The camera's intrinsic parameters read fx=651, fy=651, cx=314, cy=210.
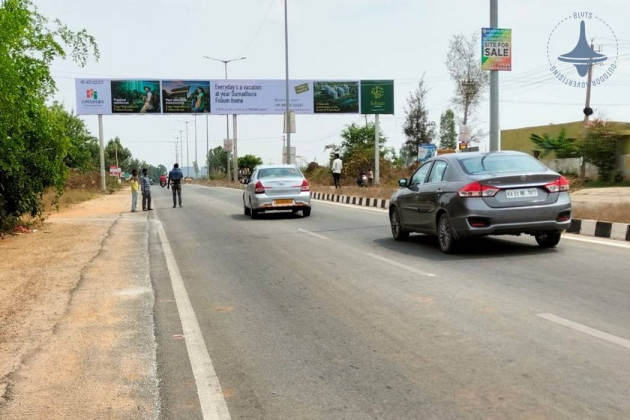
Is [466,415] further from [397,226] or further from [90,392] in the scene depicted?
[397,226]

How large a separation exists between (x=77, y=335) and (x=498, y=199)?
6.12 metres

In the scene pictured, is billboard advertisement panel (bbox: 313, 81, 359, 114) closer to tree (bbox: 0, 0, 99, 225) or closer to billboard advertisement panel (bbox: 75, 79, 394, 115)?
billboard advertisement panel (bbox: 75, 79, 394, 115)

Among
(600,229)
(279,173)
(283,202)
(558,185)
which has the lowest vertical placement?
(600,229)

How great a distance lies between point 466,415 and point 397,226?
8451 millimetres

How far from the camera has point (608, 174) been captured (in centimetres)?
3500

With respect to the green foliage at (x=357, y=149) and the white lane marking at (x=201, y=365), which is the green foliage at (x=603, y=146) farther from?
the white lane marking at (x=201, y=365)

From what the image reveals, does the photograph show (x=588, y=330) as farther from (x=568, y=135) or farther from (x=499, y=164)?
(x=568, y=135)

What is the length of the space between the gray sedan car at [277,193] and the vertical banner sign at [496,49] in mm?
5884

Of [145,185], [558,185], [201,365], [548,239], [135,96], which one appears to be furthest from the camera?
[135,96]

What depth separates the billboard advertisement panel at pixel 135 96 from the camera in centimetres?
4606

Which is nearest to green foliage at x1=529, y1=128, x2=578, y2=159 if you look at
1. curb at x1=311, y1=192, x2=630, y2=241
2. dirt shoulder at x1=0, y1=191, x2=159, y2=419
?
curb at x1=311, y1=192, x2=630, y2=241

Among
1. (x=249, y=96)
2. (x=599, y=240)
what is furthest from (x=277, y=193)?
(x=249, y=96)

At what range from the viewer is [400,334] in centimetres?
543

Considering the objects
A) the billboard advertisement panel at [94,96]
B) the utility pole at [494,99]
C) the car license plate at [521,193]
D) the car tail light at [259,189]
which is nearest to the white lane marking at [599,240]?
the car license plate at [521,193]
